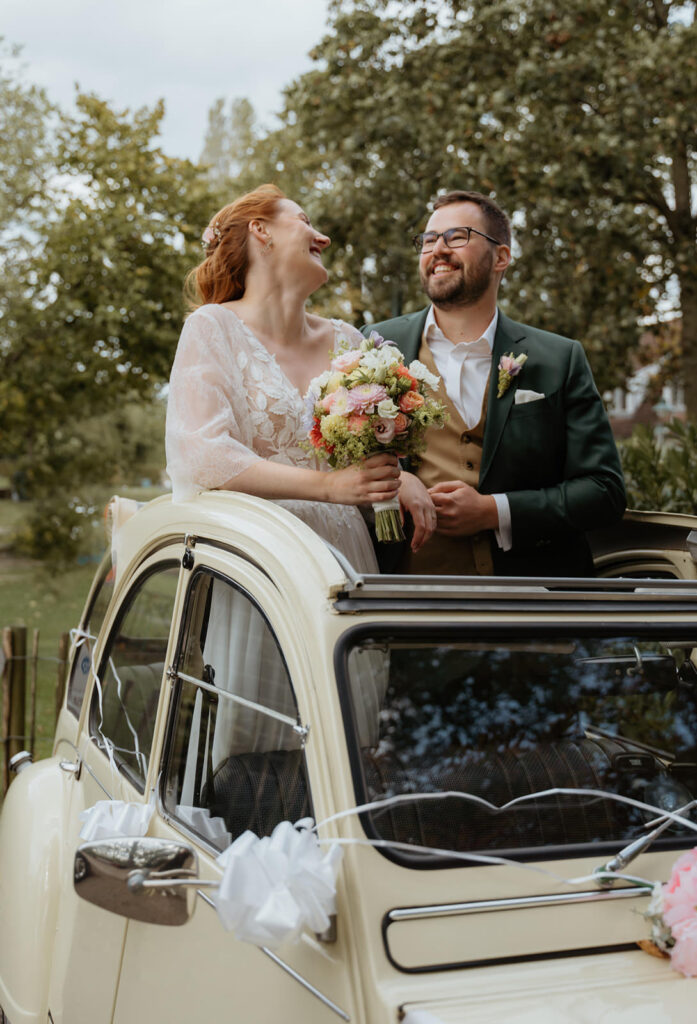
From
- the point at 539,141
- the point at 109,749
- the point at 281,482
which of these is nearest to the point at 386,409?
the point at 281,482

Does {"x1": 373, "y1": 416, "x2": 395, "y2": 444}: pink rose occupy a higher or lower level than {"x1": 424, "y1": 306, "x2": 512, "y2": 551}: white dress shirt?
lower

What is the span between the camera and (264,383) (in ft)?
11.4

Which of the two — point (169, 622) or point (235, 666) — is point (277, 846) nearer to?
point (235, 666)

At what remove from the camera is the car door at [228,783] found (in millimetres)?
1921

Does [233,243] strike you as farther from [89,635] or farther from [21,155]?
[21,155]

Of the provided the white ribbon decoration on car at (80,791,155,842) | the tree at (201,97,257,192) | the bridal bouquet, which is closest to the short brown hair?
the bridal bouquet

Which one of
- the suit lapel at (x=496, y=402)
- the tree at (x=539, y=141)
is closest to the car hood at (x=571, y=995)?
the suit lapel at (x=496, y=402)

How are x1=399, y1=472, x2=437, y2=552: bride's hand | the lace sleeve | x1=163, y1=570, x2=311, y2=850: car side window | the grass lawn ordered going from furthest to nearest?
1. the grass lawn
2. x1=399, y1=472, x2=437, y2=552: bride's hand
3. the lace sleeve
4. x1=163, y1=570, x2=311, y2=850: car side window

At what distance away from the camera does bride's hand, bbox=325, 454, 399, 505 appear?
9.64 ft

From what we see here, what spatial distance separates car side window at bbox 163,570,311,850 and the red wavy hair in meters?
1.50

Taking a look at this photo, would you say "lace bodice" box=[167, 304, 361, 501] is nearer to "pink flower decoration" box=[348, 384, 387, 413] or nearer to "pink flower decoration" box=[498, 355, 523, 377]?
"pink flower decoration" box=[348, 384, 387, 413]

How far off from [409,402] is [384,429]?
11 cm

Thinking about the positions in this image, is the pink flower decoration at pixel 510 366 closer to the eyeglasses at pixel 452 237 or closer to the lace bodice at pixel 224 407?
the eyeglasses at pixel 452 237

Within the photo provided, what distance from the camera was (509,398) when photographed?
3.72 m
